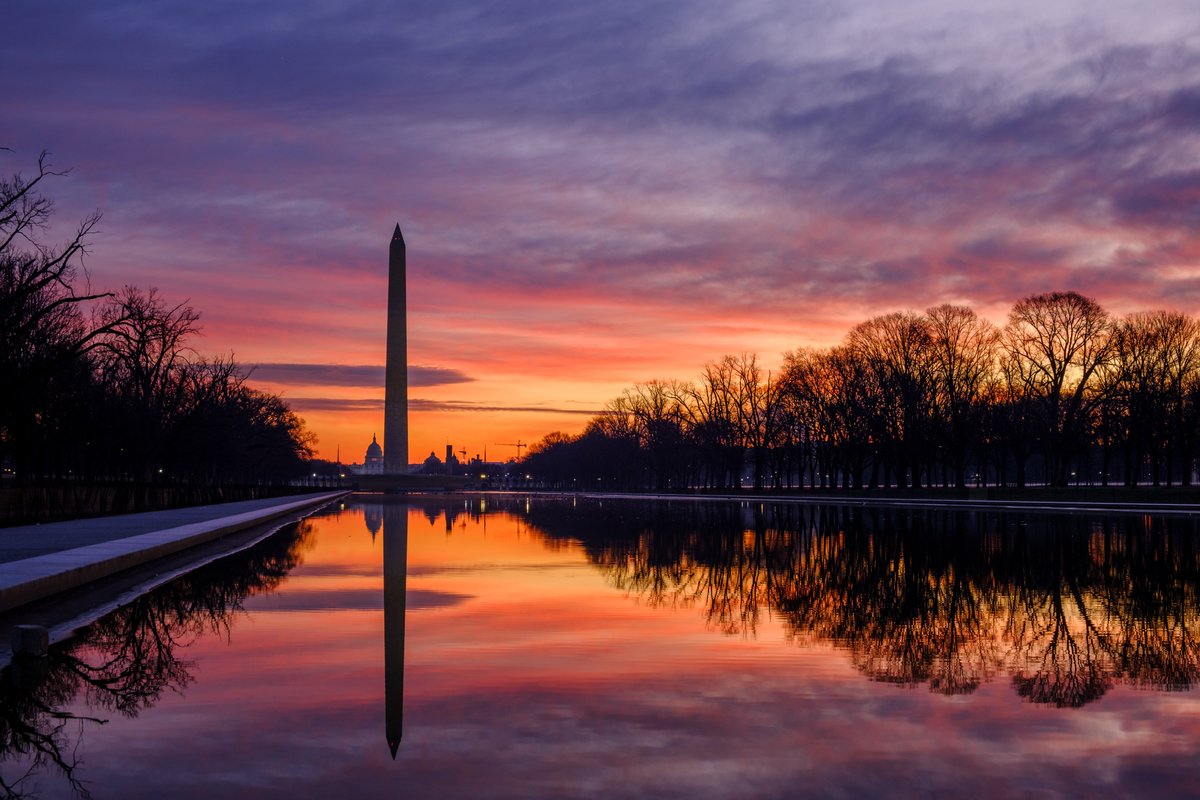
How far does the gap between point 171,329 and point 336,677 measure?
182 ft

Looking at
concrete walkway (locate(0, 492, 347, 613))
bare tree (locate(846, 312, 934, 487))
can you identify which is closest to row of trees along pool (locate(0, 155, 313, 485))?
concrete walkway (locate(0, 492, 347, 613))

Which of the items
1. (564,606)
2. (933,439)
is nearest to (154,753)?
(564,606)

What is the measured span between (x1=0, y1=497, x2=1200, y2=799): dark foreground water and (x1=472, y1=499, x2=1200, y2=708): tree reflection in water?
79mm

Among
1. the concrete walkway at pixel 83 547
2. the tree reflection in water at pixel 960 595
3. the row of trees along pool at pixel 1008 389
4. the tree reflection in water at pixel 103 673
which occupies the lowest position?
the tree reflection in water at pixel 103 673

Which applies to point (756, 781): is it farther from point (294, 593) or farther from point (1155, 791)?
point (294, 593)

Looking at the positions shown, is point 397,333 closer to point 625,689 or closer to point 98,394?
point 98,394

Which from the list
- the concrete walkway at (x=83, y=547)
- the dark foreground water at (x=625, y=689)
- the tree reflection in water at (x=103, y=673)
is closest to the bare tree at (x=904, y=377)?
the concrete walkway at (x=83, y=547)

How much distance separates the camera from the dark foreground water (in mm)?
7254

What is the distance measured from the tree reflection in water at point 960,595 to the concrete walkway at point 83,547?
845 cm

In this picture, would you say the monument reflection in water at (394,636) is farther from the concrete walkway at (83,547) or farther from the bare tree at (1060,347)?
the bare tree at (1060,347)

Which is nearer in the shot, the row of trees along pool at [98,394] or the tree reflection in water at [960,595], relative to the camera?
the tree reflection in water at [960,595]

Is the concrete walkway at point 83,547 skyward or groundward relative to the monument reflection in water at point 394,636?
skyward

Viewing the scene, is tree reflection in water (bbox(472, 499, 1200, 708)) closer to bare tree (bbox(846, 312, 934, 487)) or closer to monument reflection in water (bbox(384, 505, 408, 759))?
monument reflection in water (bbox(384, 505, 408, 759))

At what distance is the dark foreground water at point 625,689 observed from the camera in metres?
7.25
